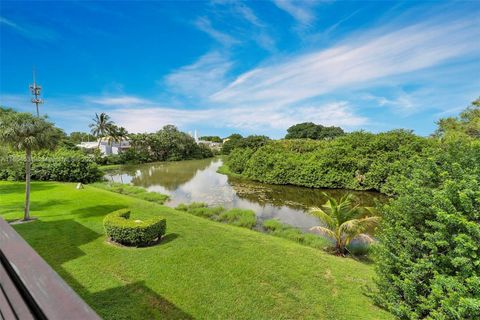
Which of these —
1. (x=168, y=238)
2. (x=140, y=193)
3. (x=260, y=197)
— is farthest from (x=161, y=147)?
(x=168, y=238)

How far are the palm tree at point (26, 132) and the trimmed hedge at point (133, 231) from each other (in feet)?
11.6

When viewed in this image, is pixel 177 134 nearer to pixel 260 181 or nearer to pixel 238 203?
pixel 260 181

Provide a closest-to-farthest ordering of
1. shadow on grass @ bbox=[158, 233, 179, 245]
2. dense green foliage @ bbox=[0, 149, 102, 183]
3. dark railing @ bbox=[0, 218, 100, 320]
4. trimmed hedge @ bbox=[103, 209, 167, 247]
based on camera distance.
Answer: dark railing @ bbox=[0, 218, 100, 320], trimmed hedge @ bbox=[103, 209, 167, 247], shadow on grass @ bbox=[158, 233, 179, 245], dense green foliage @ bbox=[0, 149, 102, 183]

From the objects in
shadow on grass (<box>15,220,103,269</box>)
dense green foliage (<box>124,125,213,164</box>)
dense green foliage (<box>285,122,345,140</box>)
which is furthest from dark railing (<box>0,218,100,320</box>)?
dense green foliage (<box>285,122,345,140</box>)

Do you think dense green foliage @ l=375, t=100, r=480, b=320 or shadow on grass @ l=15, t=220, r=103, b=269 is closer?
dense green foliage @ l=375, t=100, r=480, b=320

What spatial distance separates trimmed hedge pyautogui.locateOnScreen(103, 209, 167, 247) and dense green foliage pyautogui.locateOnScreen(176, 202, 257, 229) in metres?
4.88

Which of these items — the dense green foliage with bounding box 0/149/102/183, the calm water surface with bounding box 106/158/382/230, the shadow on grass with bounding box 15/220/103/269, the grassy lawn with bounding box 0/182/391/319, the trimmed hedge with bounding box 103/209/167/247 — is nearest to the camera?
the grassy lawn with bounding box 0/182/391/319

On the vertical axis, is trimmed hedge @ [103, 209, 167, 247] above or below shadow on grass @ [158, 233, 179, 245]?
above

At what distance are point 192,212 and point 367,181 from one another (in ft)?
50.9

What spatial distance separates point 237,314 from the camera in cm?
502

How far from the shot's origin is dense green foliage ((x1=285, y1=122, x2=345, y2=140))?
73787 mm

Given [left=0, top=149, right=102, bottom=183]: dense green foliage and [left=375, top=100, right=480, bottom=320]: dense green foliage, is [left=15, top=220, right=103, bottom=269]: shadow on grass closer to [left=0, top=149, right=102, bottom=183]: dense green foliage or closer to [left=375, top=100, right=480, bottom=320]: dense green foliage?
[left=375, top=100, right=480, bottom=320]: dense green foliage

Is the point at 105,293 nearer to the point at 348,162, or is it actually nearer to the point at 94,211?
the point at 94,211

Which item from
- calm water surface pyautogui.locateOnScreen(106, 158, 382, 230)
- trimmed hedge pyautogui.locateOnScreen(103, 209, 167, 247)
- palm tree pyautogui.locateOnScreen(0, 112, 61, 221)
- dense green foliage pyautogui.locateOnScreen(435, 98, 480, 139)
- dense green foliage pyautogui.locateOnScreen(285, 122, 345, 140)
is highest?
dense green foliage pyautogui.locateOnScreen(285, 122, 345, 140)
